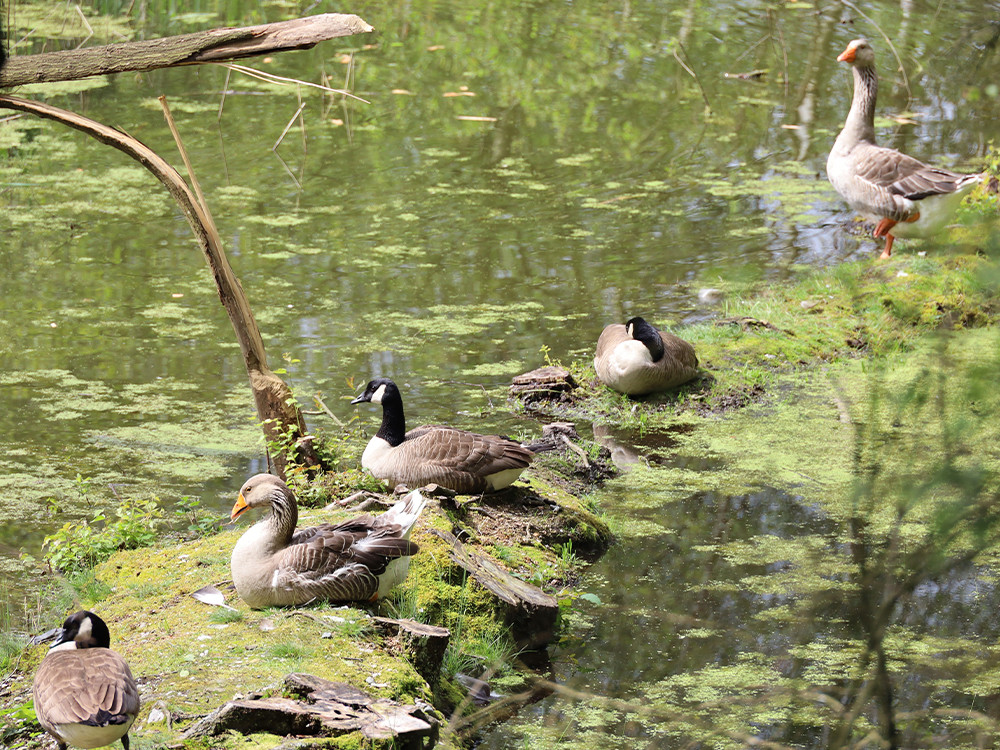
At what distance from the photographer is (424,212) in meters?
11.9

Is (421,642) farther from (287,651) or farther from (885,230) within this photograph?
(885,230)

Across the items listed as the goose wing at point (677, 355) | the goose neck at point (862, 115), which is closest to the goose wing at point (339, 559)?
the goose wing at point (677, 355)

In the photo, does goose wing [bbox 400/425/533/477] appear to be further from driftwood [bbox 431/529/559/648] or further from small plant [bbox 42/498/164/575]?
small plant [bbox 42/498/164/575]

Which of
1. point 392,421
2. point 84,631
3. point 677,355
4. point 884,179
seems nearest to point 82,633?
point 84,631

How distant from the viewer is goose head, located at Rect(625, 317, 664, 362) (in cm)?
786

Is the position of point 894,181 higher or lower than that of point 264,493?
higher

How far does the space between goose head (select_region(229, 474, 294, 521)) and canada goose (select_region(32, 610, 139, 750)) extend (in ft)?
3.72

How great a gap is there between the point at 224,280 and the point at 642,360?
9.91 ft

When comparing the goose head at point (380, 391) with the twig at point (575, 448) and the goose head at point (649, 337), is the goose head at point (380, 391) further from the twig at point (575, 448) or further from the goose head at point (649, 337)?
the goose head at point (649, 337)

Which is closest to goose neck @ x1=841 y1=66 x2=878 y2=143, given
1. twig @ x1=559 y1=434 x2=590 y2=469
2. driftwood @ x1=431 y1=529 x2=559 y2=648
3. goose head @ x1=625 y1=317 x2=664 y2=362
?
goose head @ x1=625 y1=317 x2=664 y2=362

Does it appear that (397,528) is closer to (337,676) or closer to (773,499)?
(337,676)

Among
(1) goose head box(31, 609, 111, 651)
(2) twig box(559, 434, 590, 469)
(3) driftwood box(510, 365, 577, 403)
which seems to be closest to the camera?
(1) goose head box(31, 609, 111, 651)

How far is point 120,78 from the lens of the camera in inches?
612

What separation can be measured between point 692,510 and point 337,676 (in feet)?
9.98
